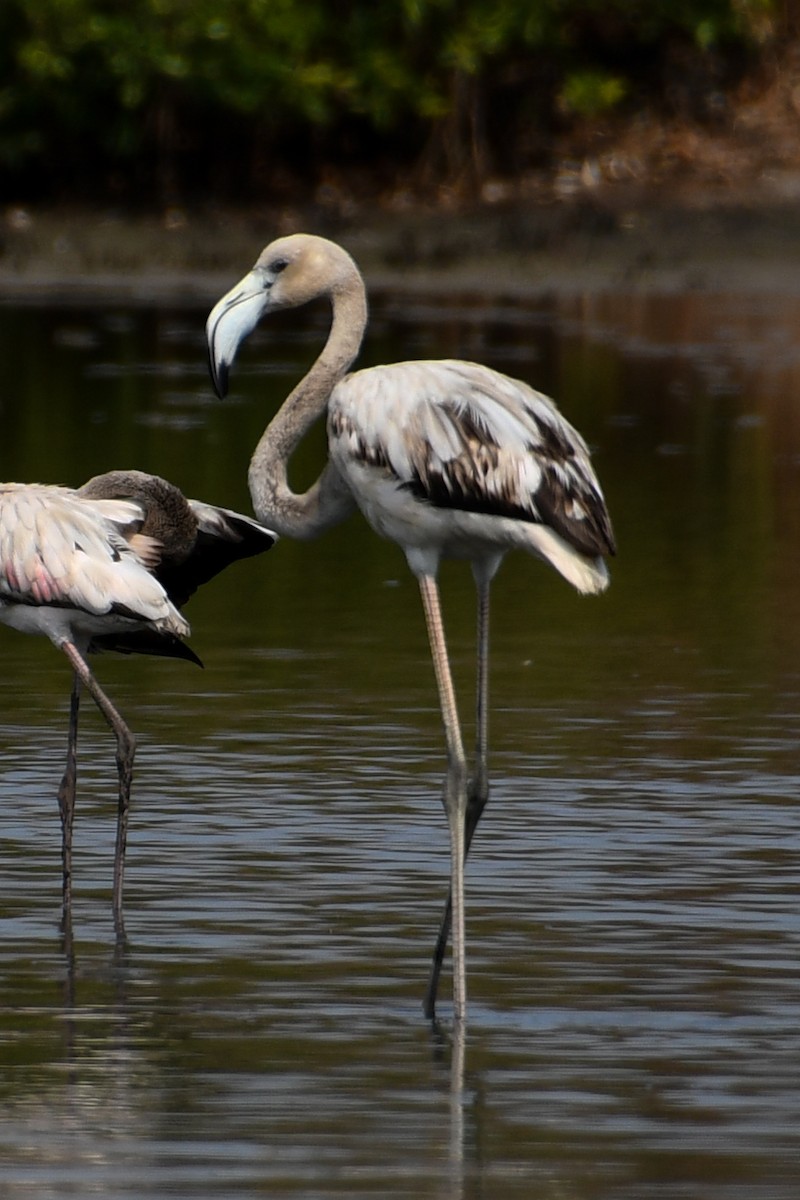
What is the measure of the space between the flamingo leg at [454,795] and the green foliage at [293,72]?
23.2m

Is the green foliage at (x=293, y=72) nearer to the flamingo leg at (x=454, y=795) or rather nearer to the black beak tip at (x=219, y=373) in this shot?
the black beak tip at (x=219, y=373)

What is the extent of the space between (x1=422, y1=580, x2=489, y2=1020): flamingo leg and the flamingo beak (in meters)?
0.87

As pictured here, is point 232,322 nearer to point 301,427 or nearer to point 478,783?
point 301,427

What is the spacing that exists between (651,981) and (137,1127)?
4.71 feet

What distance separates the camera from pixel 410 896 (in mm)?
7219

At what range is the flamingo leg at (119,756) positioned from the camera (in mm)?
7129

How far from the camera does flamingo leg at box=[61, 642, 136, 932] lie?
23.4 ft

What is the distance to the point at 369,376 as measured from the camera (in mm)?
6711

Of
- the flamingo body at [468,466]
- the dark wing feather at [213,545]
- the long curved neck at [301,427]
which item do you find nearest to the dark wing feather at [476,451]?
the flamingo body at [468,466]

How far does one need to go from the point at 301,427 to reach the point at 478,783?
38.2 inches

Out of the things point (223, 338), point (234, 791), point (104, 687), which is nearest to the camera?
point (223, 338)

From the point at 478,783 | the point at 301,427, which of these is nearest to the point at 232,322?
the point at 301,427

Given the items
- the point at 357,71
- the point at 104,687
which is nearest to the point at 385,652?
the point at 104,687

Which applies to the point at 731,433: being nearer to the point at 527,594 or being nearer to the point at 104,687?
the point at 527,594
